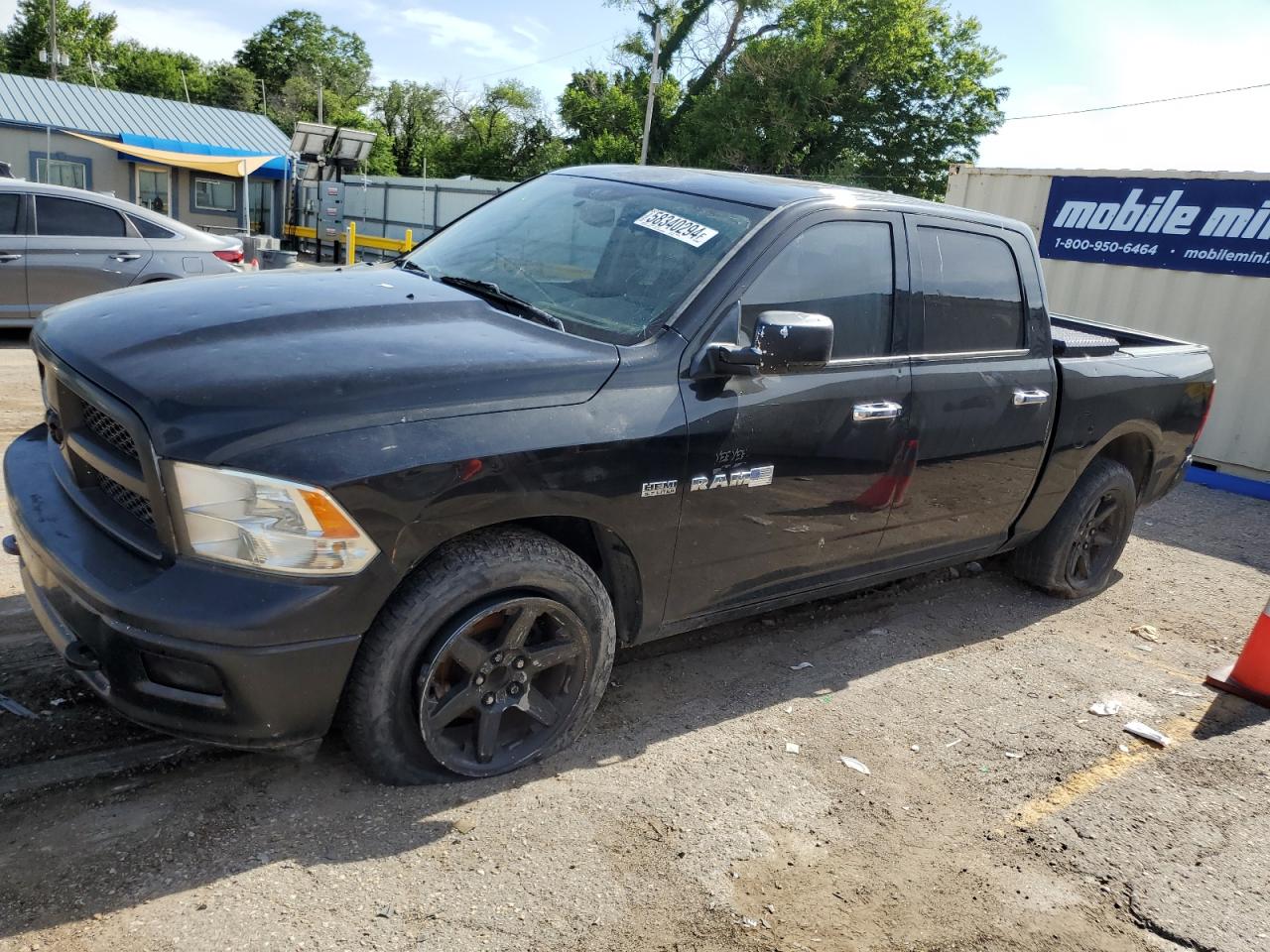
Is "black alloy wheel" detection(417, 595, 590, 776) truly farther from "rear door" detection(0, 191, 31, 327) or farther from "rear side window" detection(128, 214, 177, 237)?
"rear side window" detection(128, 214, 177, 237)

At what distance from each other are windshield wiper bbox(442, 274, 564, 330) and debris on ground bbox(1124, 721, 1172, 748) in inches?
112

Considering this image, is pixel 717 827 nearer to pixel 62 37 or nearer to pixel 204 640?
pixel 204 640

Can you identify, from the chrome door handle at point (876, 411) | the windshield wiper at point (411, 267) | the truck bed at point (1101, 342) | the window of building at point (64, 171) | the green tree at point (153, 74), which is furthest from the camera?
the green tree at point (153, 74)

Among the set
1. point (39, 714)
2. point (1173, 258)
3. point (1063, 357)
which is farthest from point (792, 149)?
point (39, 714)

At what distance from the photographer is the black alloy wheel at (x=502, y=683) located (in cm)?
282

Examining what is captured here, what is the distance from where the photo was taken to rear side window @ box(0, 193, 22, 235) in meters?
8.66

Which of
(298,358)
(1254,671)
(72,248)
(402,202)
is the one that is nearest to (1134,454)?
(1254,671)

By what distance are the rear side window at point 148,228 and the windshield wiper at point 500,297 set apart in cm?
710

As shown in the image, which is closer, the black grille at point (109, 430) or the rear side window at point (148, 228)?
the black grille at point (109, 430)

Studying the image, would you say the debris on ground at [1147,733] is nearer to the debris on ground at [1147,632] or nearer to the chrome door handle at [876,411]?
the debris on ground at [1147,632]

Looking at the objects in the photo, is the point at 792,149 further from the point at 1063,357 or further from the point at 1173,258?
the point at 1063,357

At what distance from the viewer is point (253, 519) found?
2432 mm

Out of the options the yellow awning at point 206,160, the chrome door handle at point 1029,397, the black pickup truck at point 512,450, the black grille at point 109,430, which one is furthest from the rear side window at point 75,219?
the yellow awning at point 206,160

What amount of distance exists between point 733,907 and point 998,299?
2924mm
